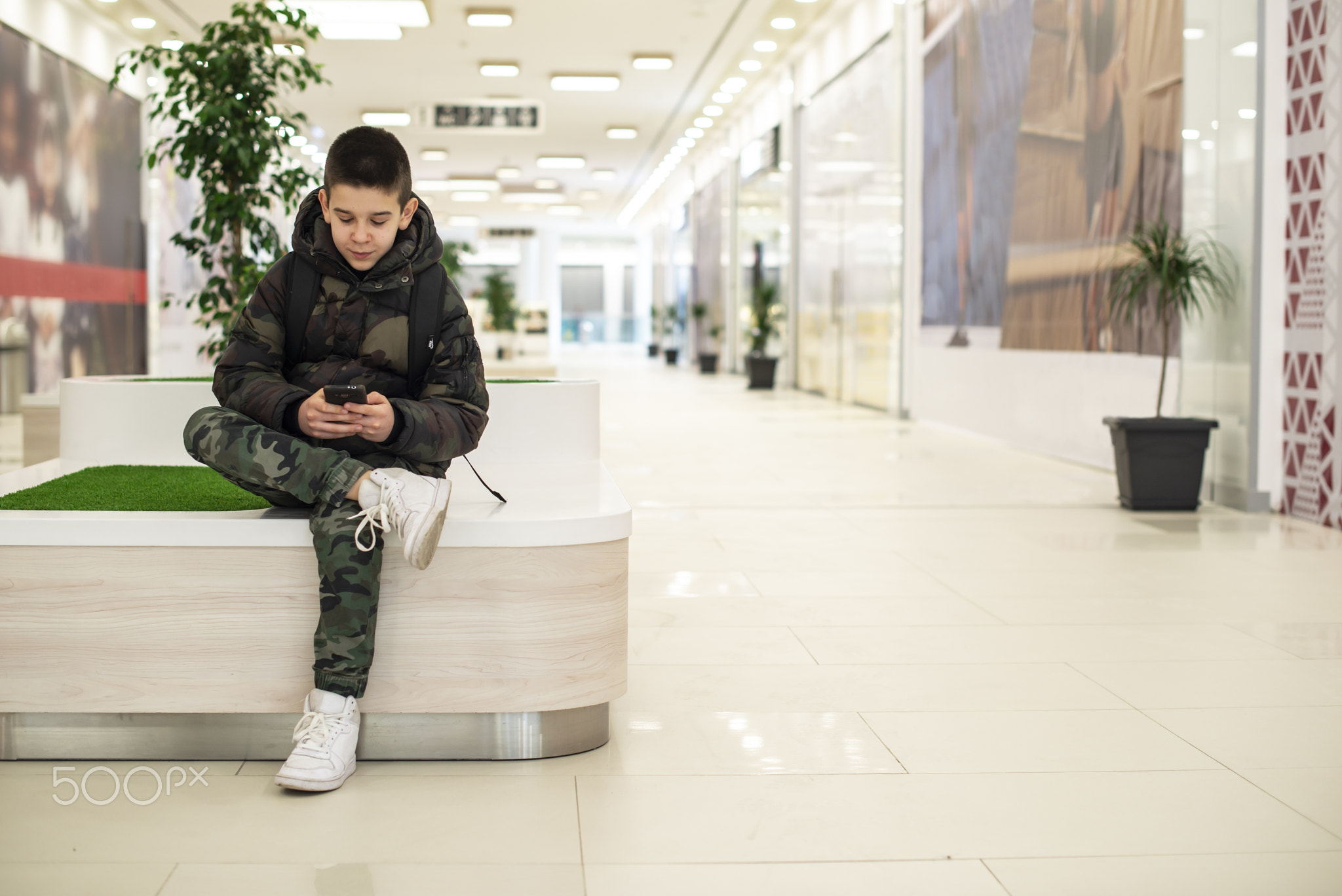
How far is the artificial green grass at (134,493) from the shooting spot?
267 centimetres

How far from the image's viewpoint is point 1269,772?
2.50 m

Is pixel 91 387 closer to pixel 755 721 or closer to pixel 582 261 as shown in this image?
pixel 755 721

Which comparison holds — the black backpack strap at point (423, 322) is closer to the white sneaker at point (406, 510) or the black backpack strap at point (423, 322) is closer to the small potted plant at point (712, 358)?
the white sneaker at point (406, 510)

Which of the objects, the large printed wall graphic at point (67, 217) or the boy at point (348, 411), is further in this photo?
the large printed wall graphic at point (67, 217)

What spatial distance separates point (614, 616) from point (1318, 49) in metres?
5.01

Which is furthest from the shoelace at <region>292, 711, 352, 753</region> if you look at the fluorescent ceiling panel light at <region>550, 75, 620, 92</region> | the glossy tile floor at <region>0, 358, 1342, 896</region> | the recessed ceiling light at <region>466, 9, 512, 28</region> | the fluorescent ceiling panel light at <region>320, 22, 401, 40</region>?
the fluorescent ceiling panel light at <region>550, 75, 620, 92</region>

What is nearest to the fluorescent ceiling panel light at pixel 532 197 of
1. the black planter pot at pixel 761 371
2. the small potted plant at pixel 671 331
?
the small potted plant at pixel 671 331

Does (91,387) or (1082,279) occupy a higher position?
(1082,279)

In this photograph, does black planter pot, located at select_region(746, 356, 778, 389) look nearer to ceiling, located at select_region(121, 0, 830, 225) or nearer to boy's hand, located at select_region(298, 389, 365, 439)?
ceiling, located at select_region(121, 0, 830, 225)

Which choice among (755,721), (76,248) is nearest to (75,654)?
(755,721)

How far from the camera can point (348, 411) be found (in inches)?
92.6

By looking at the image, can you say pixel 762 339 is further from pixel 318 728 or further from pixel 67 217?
pixel 318 728

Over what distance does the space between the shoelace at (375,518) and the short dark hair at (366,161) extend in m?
0.62

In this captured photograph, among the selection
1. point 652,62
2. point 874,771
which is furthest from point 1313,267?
point 652,62
